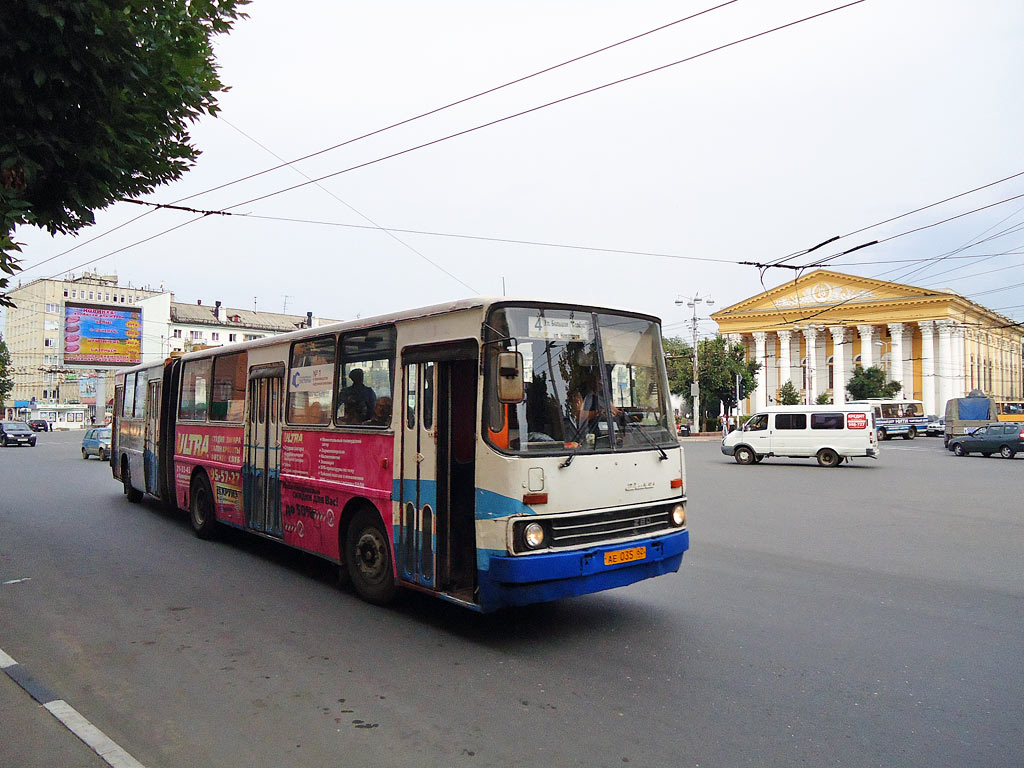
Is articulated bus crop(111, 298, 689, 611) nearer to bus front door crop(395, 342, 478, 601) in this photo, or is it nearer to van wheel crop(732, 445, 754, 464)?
bus front door crop(395, 342, 478, 601)

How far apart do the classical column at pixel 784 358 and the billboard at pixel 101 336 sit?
5948cm

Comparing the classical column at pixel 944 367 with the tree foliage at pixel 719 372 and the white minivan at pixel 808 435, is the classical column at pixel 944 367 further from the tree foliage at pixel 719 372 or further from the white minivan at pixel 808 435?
the white minivan at pixel 808 435

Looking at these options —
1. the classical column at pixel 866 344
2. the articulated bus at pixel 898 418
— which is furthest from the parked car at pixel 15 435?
the classical column at pixel 866 344

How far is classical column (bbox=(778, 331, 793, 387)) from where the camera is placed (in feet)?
258

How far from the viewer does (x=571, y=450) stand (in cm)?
593

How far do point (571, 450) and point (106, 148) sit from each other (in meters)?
4.44

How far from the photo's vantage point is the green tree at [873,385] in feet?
216

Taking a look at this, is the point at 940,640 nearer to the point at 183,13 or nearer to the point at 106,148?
the point at 106,148

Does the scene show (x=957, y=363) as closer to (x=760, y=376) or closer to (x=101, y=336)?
(x=760, y=376)

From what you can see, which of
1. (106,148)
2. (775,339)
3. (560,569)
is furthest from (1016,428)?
(775,339)

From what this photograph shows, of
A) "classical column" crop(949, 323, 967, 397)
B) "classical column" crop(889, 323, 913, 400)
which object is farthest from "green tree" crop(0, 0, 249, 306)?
"classical column" crop(949, 323, 967, 397)

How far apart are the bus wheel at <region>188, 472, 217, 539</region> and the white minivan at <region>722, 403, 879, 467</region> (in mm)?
22087

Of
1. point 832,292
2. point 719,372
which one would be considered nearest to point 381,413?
point 719,372

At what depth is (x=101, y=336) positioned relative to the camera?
186 feet
